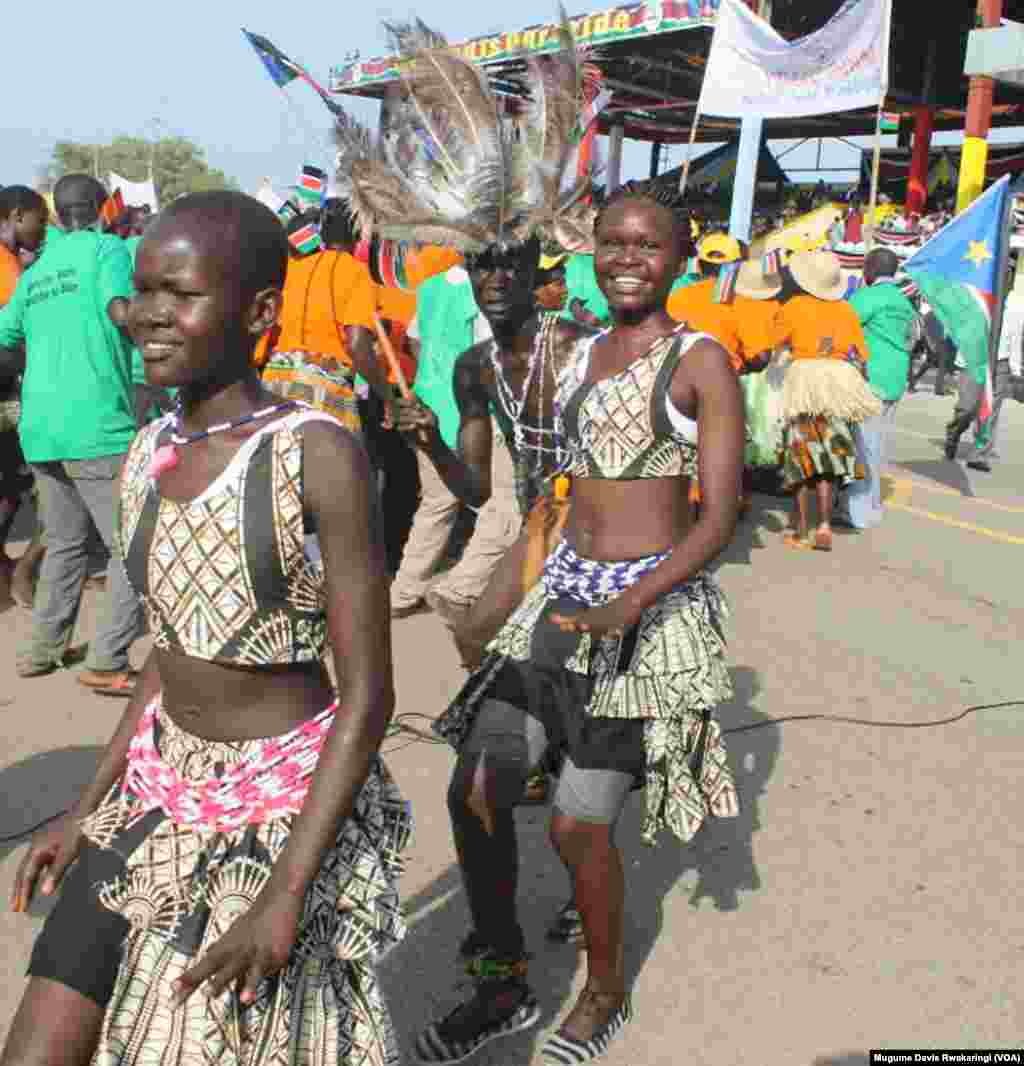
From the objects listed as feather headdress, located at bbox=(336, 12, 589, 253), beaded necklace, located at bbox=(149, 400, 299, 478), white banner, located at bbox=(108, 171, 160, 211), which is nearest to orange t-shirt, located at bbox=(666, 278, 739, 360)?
feather headdress, located at bbox=(336, 12, 589, 253)

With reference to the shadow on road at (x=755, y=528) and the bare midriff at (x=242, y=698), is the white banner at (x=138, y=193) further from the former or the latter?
the bare midriff at (x=242, y=698)

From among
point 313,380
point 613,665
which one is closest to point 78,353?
point 313,380

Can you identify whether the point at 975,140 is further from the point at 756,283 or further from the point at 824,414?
the point at 824,414

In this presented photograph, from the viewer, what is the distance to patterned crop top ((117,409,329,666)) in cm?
180

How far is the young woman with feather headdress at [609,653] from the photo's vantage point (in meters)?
2.77

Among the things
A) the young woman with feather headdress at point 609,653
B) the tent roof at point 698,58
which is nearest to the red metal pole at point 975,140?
the tent roof at point 698,58

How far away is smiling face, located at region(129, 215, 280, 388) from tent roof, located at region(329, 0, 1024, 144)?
17.5m

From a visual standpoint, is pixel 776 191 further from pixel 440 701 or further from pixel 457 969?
pixel 457 969

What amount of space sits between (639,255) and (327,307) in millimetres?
3095

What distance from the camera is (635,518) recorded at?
9.65 feet

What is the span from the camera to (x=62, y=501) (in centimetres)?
515

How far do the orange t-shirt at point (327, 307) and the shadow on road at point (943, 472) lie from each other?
6616mm

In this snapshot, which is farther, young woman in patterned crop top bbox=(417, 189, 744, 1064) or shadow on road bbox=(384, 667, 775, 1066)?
shadow on road bbox=(384, 667, 775, 1066)

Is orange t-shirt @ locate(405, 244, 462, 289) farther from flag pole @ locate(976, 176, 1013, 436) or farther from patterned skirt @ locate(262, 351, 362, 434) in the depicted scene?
flag pole @ locate(976, 176, 1013, 436)
